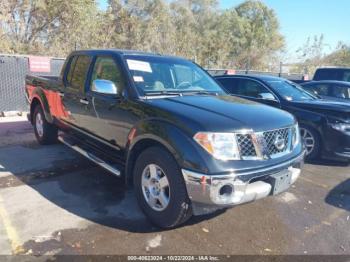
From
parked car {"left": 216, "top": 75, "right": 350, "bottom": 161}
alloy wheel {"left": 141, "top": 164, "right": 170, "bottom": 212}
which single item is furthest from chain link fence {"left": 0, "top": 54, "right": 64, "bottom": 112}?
alloy wheel {"left": 141, "top": 164, "right": 170, "bottom": 212}

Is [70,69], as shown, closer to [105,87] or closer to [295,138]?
[105,87]

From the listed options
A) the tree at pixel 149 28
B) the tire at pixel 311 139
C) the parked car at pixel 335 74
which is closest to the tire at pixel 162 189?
the tire at pixel 311 139

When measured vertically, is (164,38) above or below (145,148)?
above

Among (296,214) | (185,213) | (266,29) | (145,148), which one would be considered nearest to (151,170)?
(145,148)

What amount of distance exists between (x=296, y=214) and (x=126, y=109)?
8.21 ft

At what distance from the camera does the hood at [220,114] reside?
3.25 metres

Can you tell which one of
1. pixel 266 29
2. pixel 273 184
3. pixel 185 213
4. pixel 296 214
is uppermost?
pixel 266 29

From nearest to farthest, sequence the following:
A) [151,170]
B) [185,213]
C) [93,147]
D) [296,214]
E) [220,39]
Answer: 1. [185,213]
2. [151,170]
3. [296,214]
4. [93,147]
5. [220,39]

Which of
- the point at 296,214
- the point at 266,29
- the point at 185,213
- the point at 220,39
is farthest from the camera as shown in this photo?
the point at 266,29

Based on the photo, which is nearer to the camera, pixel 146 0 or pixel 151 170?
pixel 151 170

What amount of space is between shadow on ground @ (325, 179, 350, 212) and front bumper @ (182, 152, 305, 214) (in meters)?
1.93

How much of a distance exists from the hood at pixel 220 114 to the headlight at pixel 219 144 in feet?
0.19

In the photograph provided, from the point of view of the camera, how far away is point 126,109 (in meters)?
3.98

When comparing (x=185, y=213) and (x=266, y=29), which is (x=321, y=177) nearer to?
(x=185, y=213)
